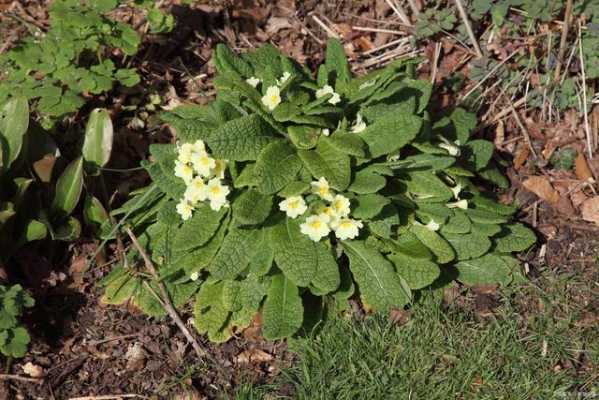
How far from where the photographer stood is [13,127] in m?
3.75

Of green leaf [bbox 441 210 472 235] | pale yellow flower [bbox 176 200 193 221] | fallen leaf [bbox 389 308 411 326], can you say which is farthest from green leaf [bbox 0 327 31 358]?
green leaf [bbox 441 210 472 235]

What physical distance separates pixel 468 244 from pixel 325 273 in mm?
753

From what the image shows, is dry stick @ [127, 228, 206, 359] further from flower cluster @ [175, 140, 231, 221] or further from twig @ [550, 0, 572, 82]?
twig @ [550, 0, 572, 82]

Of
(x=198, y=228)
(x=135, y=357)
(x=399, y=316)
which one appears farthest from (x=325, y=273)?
(x=135, y=357)

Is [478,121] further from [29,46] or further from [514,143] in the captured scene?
[29,46]

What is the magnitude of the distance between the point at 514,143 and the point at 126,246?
7.48 ft

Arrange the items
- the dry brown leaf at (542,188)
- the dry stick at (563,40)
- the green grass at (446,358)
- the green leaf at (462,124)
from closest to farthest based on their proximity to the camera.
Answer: the green grass at (446,358), the green leaf at (462,124), the dry stick at (563,40), the dry brown leaf at (542,188)

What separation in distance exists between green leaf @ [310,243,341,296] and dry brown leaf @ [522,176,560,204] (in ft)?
5.01

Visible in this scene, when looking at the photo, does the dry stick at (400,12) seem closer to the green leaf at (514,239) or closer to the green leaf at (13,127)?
the green leaf at (514,239)

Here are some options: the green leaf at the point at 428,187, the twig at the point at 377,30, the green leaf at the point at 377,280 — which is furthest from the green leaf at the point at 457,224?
the twig at the point at 377,30

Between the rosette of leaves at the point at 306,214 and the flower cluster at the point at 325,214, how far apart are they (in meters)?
0.05

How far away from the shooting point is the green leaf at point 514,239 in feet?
12.6

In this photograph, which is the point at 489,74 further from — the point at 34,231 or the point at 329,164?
the point at 34,231

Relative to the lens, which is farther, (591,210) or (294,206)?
(591,210)
